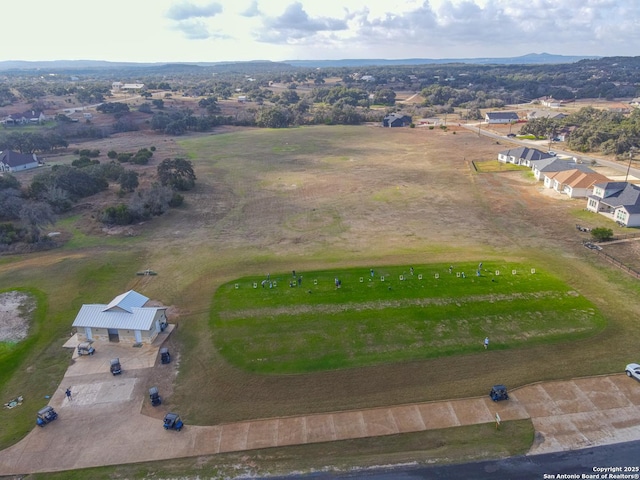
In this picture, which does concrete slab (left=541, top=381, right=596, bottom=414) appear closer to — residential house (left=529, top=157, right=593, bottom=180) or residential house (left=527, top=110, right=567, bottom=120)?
residential house (left=529, top=157, right=593, bottom=180)

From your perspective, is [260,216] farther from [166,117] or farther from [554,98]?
[554,98]

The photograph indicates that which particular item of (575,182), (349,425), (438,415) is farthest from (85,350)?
(575,182)

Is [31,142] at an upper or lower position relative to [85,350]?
upper

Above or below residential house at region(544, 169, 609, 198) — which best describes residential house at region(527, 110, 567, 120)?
above

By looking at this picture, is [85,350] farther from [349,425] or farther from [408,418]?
[408,418]

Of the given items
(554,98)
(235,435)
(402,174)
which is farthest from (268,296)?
(554,98)

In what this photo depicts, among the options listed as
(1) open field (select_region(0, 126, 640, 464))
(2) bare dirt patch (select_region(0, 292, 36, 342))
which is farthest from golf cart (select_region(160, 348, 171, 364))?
(2) bare dirt patch (select_region(0, 292, 36, 342))
